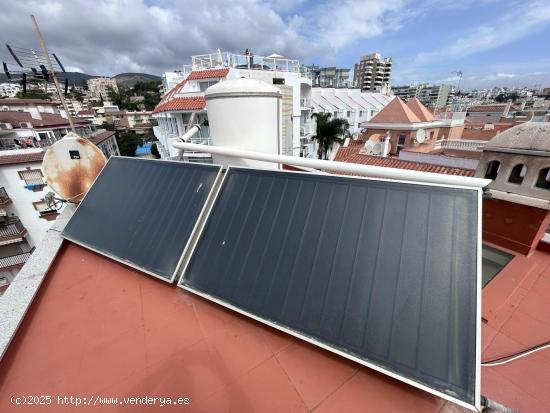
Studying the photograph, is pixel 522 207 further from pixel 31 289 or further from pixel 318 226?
pixel 31 289

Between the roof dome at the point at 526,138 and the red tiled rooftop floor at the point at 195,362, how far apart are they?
7.21 ft

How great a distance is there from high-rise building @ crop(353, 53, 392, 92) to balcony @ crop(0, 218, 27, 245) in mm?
117312

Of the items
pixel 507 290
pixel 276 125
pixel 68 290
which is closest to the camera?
pixel 68 290

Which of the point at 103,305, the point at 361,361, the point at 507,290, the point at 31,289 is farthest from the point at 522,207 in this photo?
the point at 31,289

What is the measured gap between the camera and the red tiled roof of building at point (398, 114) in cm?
2303

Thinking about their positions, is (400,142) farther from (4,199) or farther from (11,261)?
(11,261)

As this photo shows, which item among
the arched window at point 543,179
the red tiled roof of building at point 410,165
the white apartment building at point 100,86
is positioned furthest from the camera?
the white apartment building at point 100,86

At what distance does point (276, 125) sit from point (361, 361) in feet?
11.4

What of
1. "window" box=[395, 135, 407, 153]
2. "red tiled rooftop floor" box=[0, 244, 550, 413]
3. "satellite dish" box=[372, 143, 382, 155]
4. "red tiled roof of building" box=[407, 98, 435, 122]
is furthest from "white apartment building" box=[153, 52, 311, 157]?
"red tiled rooftop floor" box=[0, 244, 550, 413]

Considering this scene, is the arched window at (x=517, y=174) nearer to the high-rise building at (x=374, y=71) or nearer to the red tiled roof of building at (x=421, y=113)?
the red tiled roof of building at (x=421, y=113)

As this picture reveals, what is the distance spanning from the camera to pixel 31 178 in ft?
70.5

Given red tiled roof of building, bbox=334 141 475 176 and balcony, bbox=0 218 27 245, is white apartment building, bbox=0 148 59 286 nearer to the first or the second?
balcony, bbox=0 218 27 245

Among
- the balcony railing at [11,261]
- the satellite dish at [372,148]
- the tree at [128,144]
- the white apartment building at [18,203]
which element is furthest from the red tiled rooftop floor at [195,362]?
the tree at [128,144]

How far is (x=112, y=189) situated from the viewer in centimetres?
372
